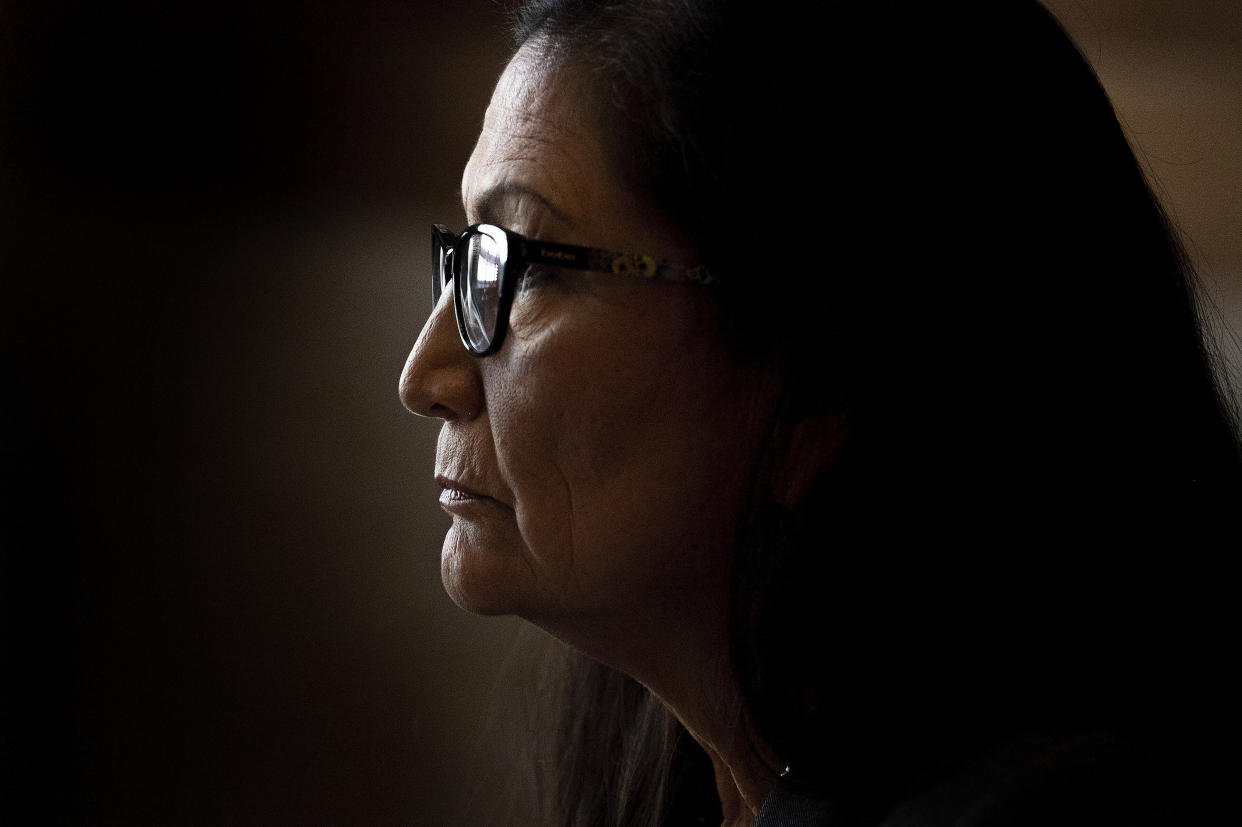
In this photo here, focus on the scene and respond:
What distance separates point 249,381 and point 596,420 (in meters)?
0.87

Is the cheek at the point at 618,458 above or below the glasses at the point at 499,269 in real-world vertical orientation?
below

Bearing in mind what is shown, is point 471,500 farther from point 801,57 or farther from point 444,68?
point 444,68

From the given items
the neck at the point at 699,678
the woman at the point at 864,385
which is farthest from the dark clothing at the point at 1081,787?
the neck at the point at 699,678

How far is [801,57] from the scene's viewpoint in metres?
0.74

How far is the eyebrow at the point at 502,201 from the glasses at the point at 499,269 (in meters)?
0.02

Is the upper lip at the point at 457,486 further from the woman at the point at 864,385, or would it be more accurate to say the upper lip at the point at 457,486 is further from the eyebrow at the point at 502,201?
the eyebrow at the point at 502,201

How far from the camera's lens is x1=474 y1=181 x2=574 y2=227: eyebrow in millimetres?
771

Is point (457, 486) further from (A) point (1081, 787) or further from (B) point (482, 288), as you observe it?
(A) point (1081, 787)

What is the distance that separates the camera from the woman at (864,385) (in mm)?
728

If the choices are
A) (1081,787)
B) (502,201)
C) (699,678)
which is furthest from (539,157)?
(1081,787)

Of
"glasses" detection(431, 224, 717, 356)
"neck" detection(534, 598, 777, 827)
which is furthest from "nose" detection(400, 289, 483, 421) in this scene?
"neck" detection(534, 598, 777, 827)

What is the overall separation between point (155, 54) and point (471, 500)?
0.90m

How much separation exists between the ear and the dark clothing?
202mm

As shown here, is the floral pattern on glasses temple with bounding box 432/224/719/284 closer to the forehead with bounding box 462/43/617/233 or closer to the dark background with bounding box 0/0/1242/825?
the forehead with bounding box 462/43/617/233
